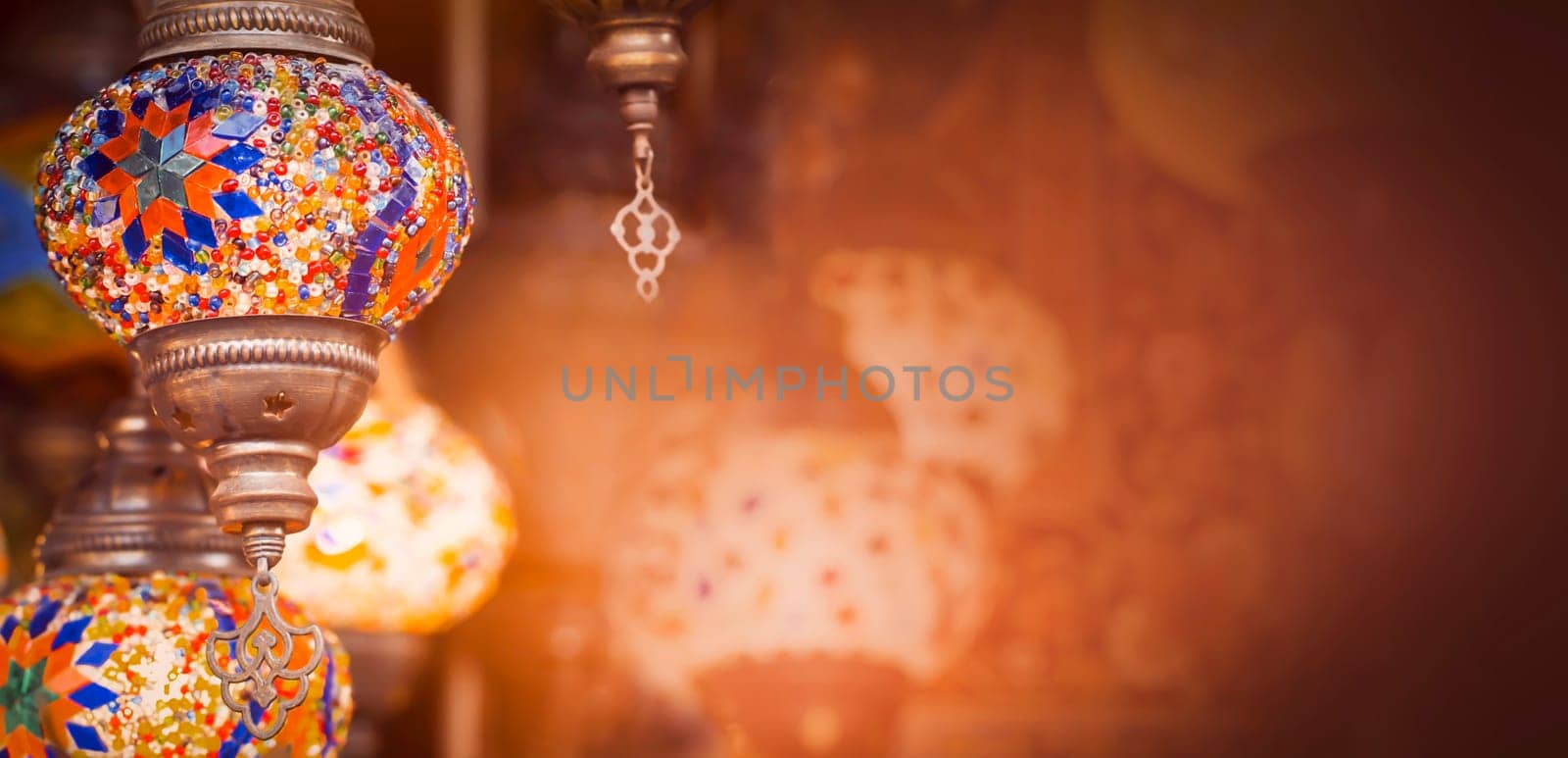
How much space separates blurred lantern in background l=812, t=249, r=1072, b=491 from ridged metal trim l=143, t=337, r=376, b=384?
6.56 feet

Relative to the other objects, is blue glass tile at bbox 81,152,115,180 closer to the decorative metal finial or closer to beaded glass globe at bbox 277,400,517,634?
the decorative metal finial

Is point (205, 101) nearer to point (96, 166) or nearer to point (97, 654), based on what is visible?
point (96, 166)

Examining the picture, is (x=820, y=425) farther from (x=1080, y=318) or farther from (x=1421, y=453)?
(x=1421, y=453)

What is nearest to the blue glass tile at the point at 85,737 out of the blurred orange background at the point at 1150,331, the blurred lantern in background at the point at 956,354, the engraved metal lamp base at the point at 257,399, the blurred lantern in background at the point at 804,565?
the engraved metal lamp base at the point at 257,399

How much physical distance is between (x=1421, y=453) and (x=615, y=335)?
50.7 inches

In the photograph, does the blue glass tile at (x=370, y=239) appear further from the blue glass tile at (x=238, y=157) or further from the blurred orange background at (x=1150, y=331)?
the blurred orange background at (x=1150, y=331)

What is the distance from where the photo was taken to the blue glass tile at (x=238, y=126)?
1022 mm

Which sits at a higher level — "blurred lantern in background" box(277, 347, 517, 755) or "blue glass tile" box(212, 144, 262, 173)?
"blurred lantern in background" box(277, 347, 517, 755)

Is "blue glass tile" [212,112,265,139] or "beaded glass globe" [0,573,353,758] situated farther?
"beaded glass globe" [0,573,353,758]

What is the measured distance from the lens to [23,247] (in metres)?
2.04

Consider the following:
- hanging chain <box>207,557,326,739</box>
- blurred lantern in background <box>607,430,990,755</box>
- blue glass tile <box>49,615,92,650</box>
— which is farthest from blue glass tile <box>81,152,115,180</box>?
blurred lantern in background <box>607,430,990,755</box>

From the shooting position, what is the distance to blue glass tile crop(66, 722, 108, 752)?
1.20 meters

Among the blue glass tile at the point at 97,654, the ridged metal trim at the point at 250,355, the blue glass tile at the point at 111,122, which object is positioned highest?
the blue glass tile at the point at 111,122

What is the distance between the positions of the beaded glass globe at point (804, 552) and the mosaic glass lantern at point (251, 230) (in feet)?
3.58
